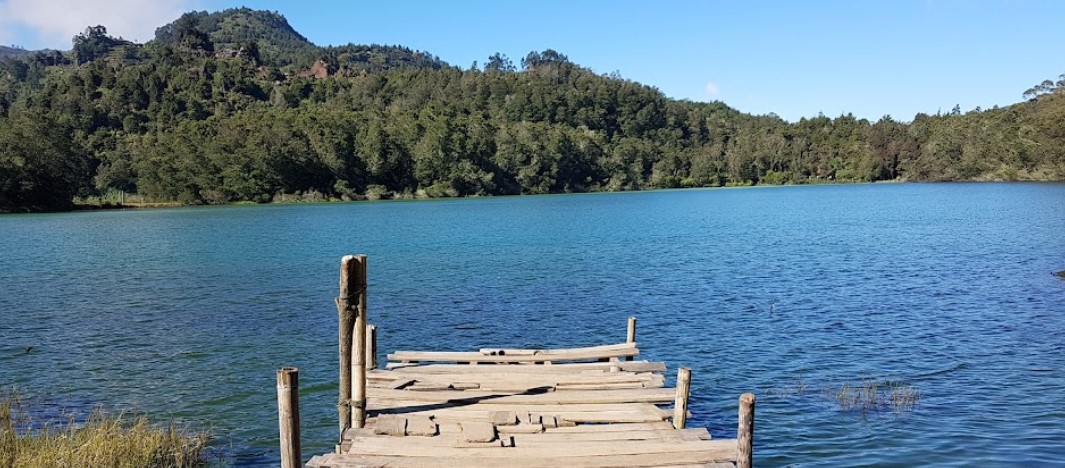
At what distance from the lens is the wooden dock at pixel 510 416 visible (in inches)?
346

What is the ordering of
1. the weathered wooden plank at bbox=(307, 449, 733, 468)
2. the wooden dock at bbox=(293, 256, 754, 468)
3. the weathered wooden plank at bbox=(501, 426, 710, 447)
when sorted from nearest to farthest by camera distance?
the weathered wooden plank at bbox=(307, 449, 733, 468), the wooden dock at bbox=(293, 256, 754, 468), the weathered wooden plank at bbox=(501, 426, 710, 447)

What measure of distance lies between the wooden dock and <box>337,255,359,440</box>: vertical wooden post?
0.01m

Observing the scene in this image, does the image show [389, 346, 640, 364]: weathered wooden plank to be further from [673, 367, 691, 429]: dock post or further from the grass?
[673, 367, 691, 429]: dock post

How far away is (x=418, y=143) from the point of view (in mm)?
145000

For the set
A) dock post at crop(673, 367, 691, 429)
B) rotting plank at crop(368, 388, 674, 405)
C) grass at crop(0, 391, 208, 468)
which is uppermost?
dock post at crop(673, 367, 691, 429)

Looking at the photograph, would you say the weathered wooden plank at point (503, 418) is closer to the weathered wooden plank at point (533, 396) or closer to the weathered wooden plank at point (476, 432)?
the weathered wooden plank at point (476, 432)

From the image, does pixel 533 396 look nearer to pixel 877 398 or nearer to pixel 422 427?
pixel 422 427

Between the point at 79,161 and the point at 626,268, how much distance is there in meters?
95.1

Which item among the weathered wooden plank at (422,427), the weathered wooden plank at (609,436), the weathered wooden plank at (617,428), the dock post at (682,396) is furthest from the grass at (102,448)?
the dock post at (682,396)

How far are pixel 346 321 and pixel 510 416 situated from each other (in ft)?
8.74

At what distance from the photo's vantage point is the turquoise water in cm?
1355

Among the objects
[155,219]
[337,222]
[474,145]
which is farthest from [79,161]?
[474,145]

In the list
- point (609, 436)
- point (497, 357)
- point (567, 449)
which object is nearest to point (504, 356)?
point (497, 357)

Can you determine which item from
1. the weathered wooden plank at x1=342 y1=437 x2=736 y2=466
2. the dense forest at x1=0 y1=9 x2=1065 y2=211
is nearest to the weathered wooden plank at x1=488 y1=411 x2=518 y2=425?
the weathered wooden plank at x1=342 y1=437 x2=736 y2=466
